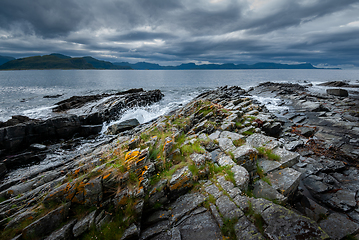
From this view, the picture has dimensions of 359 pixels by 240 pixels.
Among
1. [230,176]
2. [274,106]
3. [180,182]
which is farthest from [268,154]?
[274,106]

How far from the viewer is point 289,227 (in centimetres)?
525

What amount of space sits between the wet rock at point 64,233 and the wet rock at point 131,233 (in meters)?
2.14

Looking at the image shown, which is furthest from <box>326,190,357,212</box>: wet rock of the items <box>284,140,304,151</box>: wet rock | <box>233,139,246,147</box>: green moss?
<box>233,139,246,147</box>: green moss

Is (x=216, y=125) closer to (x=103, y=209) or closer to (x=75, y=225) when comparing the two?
(x=103, y=209)

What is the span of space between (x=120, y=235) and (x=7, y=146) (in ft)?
72.4

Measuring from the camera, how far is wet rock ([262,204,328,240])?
5.00 meters

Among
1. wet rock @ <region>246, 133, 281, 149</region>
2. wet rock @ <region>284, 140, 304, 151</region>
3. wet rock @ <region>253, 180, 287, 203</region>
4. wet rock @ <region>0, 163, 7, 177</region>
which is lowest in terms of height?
wet rock @ <region>0, 163, 7, 177</region>

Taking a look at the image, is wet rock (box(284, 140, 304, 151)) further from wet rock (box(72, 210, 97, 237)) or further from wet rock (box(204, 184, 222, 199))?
wet rock (box(72, 210, 97, 237))

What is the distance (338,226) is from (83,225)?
1083 centimetres

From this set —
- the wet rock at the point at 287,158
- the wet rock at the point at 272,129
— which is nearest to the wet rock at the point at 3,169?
the wet rock at the point at 287,158

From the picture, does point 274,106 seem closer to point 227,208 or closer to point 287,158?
point 287,158

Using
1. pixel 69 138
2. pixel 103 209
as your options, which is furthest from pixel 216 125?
pixel 69 138

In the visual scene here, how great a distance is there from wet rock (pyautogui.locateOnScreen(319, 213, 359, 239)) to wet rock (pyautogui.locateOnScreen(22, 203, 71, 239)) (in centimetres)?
1119

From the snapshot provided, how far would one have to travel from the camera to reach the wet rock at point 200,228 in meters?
5.65
